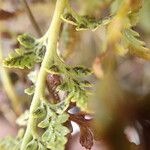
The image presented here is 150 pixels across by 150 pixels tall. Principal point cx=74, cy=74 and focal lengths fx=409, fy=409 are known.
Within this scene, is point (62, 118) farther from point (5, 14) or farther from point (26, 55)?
point (5, 14)

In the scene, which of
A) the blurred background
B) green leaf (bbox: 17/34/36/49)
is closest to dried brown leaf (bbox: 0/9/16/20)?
the blurred background

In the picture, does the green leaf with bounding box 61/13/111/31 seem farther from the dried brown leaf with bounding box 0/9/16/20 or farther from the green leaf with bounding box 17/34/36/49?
the dried brown leaf with bounding box 0/9/16/20

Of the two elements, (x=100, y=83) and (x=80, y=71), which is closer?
(x=80, y=71)

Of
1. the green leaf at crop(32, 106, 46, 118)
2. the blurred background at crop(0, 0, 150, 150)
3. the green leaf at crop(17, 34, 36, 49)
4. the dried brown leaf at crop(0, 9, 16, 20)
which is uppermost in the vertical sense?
the green leaf at crop(17, 34, 36, 49)

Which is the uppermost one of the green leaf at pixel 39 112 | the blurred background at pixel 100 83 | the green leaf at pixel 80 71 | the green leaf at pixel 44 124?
the green leaf at pixel 80 71

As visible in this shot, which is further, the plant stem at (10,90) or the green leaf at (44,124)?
the plant stem at (10,90)

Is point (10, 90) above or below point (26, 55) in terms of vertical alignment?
below

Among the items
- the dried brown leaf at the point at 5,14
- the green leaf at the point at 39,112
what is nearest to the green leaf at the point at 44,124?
the green leaf at the point at 39,112

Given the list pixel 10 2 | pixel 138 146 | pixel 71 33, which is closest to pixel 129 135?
pixel 138 146

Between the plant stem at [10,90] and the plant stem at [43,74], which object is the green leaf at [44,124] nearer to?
the plant stem at [43,74]

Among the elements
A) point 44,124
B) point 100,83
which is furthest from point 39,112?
point 100,83

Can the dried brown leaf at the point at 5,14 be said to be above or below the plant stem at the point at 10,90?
above

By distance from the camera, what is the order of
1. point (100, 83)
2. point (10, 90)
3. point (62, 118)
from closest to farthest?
point (62, 118), point (100, 83), point (10, 90)
